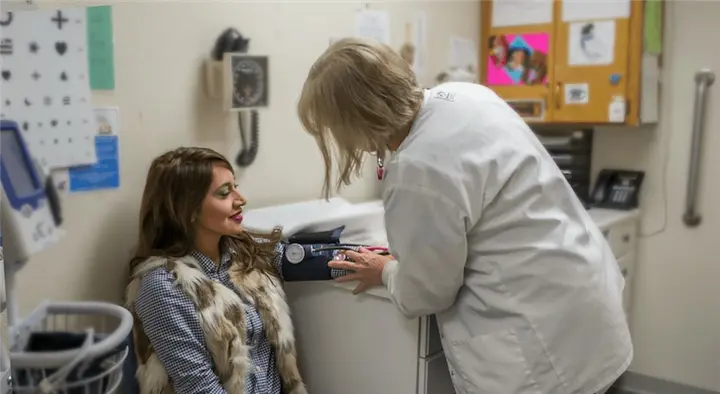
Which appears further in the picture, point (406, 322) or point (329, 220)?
point (329, 220)

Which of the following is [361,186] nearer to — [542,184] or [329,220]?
[329,220]

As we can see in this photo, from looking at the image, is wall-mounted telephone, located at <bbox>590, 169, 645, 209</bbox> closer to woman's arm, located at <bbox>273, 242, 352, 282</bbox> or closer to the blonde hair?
woman's arm, located at <bbox>273, 242, 352, 282</bbox>

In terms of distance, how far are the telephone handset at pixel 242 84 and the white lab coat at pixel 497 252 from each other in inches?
27.4

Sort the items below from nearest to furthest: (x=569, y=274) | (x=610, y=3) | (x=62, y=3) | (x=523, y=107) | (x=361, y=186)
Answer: (x=569, y=274), (x=62, y=3), (x=361, y=186), (x=610, y=3), (x=523, y=107)

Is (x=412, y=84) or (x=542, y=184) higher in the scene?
(x=412, y=84)

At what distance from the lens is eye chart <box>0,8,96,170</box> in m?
A: 1.37

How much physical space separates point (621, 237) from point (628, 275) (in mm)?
232

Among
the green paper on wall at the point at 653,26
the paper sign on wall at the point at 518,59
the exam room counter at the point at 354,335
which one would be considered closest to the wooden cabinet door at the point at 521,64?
the paper sign on wall at the point at 518,59

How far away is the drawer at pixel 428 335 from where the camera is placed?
5.30 feet

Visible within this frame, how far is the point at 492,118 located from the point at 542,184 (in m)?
0.17

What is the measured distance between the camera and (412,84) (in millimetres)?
1441

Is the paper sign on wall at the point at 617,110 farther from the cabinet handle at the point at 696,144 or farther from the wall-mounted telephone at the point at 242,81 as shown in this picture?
the wall-mounted telephone at the point at 242,81

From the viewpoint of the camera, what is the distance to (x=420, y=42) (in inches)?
109

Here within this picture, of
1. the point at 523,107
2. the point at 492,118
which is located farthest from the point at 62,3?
the point at 523,107
